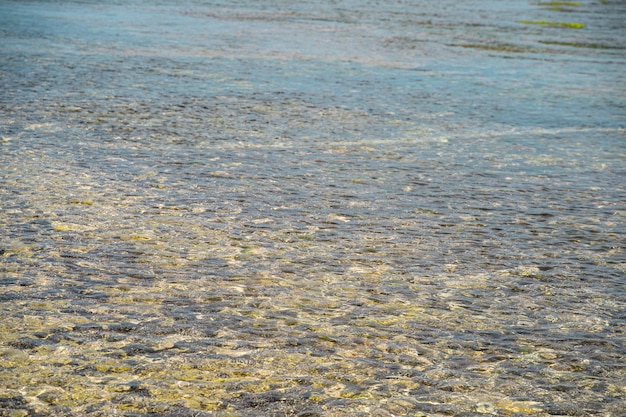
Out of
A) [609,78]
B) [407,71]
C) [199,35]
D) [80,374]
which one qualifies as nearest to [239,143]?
[80,374]

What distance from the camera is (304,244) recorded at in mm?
3428

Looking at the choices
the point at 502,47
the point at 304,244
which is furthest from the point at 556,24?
the point at 304,244

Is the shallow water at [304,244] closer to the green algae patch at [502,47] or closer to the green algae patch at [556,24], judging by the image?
the green algae patch at [502,47]

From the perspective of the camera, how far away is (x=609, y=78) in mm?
8969

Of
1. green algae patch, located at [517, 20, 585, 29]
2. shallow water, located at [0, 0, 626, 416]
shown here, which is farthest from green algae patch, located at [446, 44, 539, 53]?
green algae patch, located at [517, 20, 585, 29]

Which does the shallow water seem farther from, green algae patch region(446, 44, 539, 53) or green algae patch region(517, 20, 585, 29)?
green algae patch region(517, 20, 585, 29)

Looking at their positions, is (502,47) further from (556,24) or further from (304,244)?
(304,244)

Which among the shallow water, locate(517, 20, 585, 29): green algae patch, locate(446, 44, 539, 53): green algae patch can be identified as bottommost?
locate(517, 20, 585, 29): green algae patch

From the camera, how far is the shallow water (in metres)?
2.26

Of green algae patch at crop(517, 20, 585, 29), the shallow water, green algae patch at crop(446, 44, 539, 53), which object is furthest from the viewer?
green algae patch at crop(517, 20, 585, 29)

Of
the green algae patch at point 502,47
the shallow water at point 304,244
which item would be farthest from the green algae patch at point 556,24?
the shallow water at point 304,244

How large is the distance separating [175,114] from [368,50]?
185 inches

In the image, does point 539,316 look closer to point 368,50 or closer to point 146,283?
point 146,283

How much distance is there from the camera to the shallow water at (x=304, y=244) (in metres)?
2.26
